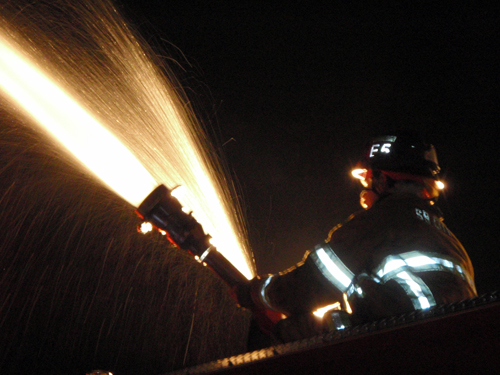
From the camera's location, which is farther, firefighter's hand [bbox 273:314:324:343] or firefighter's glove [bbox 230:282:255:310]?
firefighter's glove [bbox 230:282:255:310]

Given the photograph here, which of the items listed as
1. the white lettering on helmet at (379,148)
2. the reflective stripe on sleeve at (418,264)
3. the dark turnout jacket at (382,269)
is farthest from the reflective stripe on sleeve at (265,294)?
the white lettering on helmet at (379,148)

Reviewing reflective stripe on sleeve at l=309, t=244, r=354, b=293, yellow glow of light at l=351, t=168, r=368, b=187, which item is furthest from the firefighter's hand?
yellow glow of light at l=351, t=168, r=368, b=187

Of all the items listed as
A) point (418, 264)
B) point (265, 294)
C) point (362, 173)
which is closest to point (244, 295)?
point (265, 294)

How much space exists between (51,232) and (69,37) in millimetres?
1947

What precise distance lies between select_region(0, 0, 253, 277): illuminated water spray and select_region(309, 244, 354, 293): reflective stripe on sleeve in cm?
113

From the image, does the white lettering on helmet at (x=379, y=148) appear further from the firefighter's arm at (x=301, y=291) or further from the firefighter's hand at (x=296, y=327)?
the firefighter's hand at (x=296, y=327)

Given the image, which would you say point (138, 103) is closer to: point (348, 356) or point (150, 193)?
point (150, 193)

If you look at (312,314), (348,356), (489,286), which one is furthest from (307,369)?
(489,286)

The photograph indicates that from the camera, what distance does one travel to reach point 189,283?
4.83 m

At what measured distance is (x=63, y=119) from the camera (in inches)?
143

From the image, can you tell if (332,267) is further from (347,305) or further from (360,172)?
(360,172)

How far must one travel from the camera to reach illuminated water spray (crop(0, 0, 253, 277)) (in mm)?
3691

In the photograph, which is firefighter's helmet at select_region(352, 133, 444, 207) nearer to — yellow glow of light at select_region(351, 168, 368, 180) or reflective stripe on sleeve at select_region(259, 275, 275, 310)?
yellow glow of light at select_region(351, 168, 368, 180)

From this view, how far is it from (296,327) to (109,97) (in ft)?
10.00
